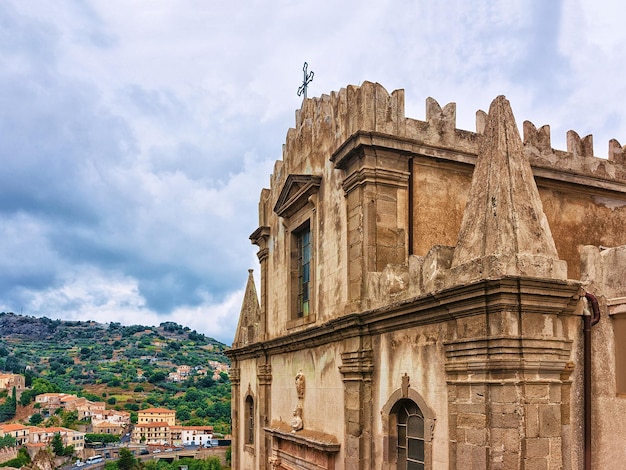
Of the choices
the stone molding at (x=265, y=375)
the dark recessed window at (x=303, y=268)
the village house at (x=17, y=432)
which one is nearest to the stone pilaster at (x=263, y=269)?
the stone molding at (x=265, y=375)

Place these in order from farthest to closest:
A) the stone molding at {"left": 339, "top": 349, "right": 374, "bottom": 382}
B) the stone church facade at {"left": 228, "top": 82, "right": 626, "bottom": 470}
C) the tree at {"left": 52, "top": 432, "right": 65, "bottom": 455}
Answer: the tree at {"left": 52, "top": 432, "right": 65, "bottom": 455} → the stone molding at {"left": 339, "top": 349, "right": 374, "bottom": 382} → the stone church facade at {"left": 228, "top": 82, "right": 626, "bottom": 470}

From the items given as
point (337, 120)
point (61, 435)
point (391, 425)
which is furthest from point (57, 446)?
point (391, 425)

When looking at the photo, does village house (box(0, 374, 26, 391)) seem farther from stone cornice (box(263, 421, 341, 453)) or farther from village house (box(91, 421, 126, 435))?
stone cornice (box(263, 421, 341, 453))

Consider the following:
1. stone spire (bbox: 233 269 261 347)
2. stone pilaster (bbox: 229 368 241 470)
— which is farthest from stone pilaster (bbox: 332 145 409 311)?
stone pilaster (bbox: 229 368 241 470)

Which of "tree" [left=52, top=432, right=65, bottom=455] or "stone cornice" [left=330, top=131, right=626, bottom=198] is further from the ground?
"stone cornice" [left=330, top=131, right=626, bottom=198]

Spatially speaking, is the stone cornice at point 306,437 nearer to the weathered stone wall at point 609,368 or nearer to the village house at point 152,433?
the weathered stone wall at point 609,368

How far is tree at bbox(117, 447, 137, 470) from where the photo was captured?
116562 millimetres

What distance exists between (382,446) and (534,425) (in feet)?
10.3

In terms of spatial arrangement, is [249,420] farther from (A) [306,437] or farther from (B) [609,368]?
(B) [609,368]

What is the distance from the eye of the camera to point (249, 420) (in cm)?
1825

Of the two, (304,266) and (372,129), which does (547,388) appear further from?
(304,266)

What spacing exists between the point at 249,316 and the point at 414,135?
356 inches

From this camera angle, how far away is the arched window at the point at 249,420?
711 inches

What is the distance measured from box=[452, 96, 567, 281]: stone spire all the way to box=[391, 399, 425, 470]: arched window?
7.72ft
